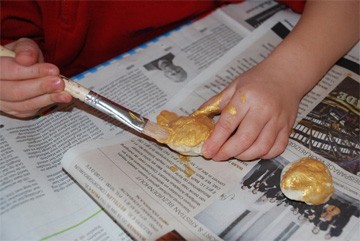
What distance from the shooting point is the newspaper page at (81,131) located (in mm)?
542

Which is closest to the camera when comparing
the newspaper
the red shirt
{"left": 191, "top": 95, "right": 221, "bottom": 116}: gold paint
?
the newspaper

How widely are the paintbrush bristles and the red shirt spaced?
268 millimetres

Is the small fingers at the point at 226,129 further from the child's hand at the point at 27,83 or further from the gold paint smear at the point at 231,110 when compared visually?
the child's hand at the point at 27,83

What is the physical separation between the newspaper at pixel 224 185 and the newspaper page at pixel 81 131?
3 centimetres

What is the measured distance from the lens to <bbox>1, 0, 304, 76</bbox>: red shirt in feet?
2.40

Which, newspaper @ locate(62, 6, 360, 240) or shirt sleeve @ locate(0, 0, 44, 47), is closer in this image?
newspaper @ locate(62, 6, 360, 240)

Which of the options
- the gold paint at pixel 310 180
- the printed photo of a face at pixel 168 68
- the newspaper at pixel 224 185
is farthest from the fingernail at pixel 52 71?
the gold paint at pixel 310 180

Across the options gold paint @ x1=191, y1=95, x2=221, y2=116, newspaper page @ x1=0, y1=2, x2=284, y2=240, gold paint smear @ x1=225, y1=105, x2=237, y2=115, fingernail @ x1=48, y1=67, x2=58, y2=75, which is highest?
fingernail @ x1=48, y1=67, x2=58, y2=75

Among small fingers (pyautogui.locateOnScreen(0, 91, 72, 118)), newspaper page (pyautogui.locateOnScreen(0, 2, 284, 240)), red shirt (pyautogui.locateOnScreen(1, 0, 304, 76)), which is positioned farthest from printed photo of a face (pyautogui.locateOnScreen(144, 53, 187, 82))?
small fingers (pyautogui.locateOnScreen(0, 91, 72, 118))

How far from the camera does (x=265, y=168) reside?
59cm

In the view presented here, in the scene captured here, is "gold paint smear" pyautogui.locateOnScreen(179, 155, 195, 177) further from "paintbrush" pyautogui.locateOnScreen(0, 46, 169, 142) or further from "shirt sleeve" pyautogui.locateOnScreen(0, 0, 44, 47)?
"shirt sleeve" pyautogui.locateOnScreen(0, 0, 44, 47)

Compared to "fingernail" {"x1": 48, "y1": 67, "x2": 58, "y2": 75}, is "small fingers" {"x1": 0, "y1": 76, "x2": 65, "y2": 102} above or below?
below

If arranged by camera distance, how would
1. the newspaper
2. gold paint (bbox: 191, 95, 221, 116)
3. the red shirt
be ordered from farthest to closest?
the red shirt
gold paint (bbox: 191, 95, 221, 116)
the newspaper

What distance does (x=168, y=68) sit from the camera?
2.48ft
